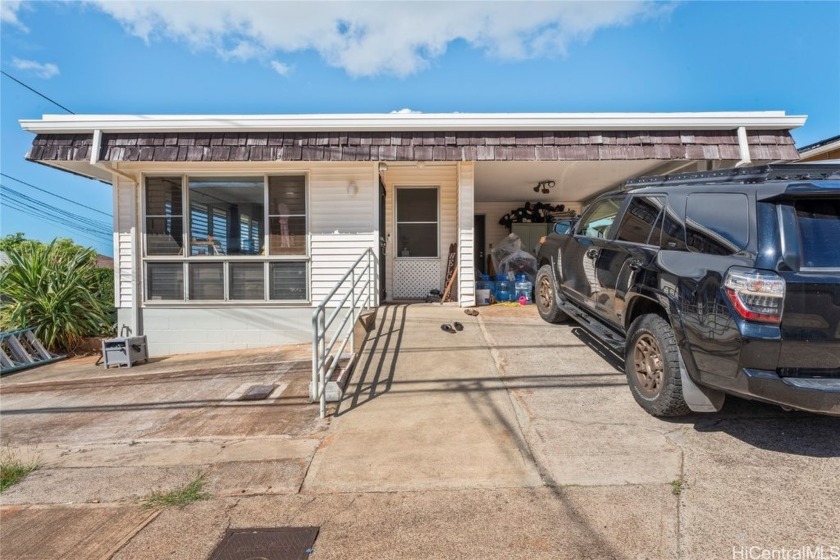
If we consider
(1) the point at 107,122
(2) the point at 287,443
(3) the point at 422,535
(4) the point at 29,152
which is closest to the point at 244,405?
(2) the point at 287,443

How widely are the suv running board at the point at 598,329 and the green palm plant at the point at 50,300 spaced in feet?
29.4

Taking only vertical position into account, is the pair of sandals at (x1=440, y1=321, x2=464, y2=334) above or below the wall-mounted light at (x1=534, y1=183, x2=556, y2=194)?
below

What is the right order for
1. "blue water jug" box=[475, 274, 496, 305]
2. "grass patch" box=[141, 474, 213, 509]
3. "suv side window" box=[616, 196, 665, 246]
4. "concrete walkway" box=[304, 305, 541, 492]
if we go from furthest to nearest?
1. "blue water jug" box=[475, 274, 496, 305]
2. "suv side window" box=[616, 196, 665, 246]
3. "concrete walkway" box=[304, 305, 541, 492]
4. "grass patch" box=[141, 474, 213, 509]

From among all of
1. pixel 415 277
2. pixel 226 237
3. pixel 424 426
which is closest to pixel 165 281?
pixel 226 237

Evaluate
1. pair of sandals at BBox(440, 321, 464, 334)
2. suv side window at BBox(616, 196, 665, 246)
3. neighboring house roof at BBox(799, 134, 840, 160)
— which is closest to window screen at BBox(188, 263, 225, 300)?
pair of sandals at BBox(440, 321, 464, 334)

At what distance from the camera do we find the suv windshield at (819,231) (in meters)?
2.56

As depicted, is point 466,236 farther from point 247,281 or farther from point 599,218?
point 247,281

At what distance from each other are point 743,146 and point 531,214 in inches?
215

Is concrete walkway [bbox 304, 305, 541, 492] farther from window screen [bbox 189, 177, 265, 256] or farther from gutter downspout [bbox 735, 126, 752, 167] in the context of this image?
gutter downspout [bbox 735, 126, 752, 167]

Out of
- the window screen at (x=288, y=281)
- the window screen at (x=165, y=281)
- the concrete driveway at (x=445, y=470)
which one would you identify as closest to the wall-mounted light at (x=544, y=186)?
the concrete driveway at (x=445, y=470)

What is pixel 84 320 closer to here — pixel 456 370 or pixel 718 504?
pixel 456 370

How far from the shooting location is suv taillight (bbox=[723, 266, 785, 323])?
2.54 m

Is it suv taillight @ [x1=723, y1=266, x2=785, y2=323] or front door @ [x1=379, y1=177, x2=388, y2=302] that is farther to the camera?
front door @ [x1=379, y1=177, x2=388, y2=302]

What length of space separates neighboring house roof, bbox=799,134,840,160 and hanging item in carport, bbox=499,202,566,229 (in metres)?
5.19
